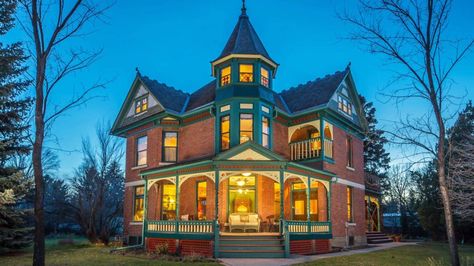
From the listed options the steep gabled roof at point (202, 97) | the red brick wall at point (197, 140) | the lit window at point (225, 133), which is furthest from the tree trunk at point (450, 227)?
the steep gabled roof at point (202, 97)

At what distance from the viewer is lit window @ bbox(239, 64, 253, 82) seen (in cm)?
2002

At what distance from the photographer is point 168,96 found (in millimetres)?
23531

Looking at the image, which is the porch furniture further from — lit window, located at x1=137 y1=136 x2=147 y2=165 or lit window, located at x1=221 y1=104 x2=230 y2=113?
lit window, located at x1=137 y1=136 x2=147 y2=165

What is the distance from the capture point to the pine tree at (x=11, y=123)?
14768 mm

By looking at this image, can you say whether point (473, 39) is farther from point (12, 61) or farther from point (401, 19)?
point (12, 61)

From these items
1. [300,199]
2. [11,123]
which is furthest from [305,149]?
[11,123]

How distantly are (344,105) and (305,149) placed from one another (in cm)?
444

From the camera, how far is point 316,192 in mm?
21047

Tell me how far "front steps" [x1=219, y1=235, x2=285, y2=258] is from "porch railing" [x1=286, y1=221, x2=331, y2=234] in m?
0.85

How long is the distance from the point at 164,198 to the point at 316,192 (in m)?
8.03

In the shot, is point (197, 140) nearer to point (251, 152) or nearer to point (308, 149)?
point (251, 152)

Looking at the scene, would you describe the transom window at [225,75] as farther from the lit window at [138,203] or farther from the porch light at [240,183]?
the lit window at [138,203]

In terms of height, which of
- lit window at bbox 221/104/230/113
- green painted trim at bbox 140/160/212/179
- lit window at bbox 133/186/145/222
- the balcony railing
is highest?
lit window at bbox 221/104/230/113

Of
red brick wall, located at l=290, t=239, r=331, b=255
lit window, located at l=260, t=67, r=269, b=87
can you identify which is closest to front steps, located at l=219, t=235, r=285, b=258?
red brick wall, located at l=290, t=239, r=331, b=255
